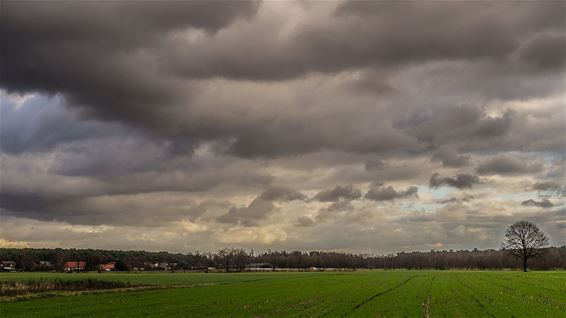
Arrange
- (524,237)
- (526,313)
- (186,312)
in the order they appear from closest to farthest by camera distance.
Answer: (526,313)
(186,312)
(524,237)

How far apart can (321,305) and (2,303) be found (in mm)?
30890

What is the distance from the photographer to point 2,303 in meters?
56.2

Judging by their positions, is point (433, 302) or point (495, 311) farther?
point (433, 302)

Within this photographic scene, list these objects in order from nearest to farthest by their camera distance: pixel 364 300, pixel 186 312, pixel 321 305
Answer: pixel 186 312
pixel 321 305
pixel 364 300

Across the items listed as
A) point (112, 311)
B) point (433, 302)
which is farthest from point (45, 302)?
point (433, 302)

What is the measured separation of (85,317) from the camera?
4212cm

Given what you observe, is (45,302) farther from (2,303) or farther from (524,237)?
A: (524,237)

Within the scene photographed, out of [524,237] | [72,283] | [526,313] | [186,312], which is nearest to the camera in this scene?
[526,313]

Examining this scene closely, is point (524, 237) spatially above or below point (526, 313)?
above

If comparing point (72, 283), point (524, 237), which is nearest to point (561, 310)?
point (72, 283)

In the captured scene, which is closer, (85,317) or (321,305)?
(85,317)

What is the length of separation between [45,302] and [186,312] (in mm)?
19663

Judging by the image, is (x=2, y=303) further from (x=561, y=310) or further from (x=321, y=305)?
(x=561, y=310)

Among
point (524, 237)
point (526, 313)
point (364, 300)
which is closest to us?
point (526, 313)
